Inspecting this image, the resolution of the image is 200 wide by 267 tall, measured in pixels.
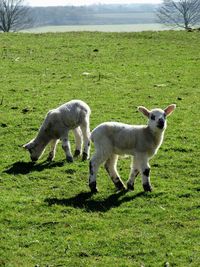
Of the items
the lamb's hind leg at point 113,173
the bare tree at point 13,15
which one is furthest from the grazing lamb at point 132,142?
the bare tree at point 13,15

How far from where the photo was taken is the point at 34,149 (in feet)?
48.8

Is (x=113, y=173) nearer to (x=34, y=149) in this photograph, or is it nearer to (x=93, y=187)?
(x=93, y=187)

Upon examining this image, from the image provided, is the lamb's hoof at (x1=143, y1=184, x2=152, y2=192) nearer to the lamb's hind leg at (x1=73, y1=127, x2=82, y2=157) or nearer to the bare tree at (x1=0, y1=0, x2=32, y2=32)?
the lamb's hind leg at (x1=73, y1=127, x2=82, y2=157)

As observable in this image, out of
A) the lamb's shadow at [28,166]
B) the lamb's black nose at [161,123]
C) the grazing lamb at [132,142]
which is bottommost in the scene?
the lamb's shadow at [28,166]

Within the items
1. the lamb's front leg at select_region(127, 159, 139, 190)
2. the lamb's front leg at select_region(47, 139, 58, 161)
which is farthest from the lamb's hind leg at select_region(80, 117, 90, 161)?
Result: the lamb's front leg at select_region(127, 159, 139, 190)

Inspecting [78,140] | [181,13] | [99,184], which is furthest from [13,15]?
[99,184]

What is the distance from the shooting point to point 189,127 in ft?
58.8

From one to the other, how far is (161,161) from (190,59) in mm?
16717

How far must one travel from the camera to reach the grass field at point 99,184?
387 inches

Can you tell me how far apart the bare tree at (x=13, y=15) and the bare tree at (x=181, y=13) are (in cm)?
2893

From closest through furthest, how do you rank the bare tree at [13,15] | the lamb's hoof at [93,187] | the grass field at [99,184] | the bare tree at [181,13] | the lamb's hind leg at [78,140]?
the grass field at [99,184], the lamb's hoof at [93,187], the lamb's hind leg at [78,140], the bare tree at [13,15], the bare tree at [181,13]

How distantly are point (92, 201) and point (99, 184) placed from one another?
1.12 metres

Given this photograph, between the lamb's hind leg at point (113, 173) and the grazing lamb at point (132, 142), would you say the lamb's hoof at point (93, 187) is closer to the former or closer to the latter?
the grazing lamb at point (132, 142)

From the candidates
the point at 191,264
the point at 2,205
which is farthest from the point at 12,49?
the point at 191,264
